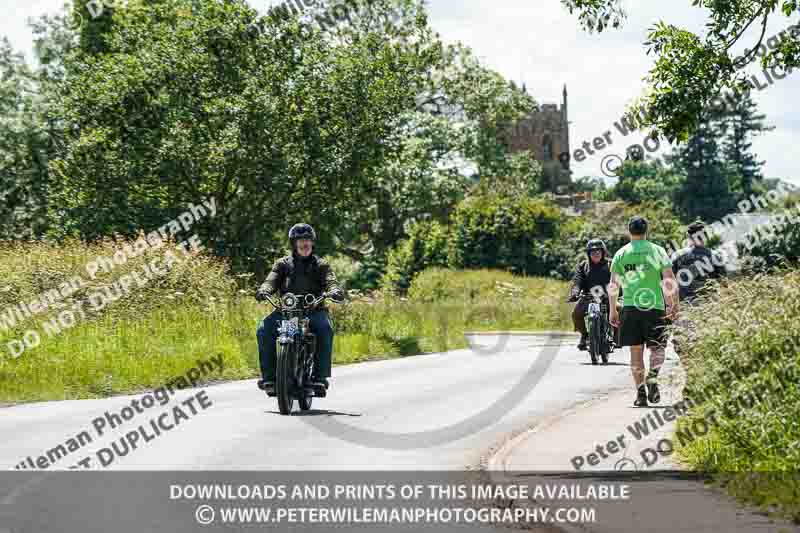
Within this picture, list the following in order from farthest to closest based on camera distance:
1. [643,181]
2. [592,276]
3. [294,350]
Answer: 1. [643,181]
2. [592,276]
3. [294,350]

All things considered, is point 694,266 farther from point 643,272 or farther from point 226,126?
point 226,126

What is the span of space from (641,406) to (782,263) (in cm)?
265

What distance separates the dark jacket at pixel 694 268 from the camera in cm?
1555

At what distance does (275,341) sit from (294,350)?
0.45 metres

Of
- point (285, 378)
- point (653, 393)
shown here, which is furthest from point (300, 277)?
point (653, 393)

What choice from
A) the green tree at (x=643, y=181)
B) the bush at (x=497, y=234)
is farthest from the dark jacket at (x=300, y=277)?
the green tree at (x=643, y=181)

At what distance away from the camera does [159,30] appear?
34.2m

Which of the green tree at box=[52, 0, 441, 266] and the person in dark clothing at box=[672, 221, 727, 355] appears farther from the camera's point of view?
the green tree at box=[52, 0, 441, 266]

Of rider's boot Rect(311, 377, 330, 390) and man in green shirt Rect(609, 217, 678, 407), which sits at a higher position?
man in green shirt Rect(609, 217, 678, 407)

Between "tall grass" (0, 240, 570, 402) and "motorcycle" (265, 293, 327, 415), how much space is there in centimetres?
455

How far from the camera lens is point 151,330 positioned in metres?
21.9

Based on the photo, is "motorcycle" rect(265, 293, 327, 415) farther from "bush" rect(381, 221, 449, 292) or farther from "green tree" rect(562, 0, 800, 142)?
"bush" rect(381, 221, 449, 292)

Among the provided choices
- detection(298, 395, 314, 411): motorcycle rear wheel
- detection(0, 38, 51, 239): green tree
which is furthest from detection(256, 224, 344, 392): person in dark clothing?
detection(0, 38, 51, 239): green tree

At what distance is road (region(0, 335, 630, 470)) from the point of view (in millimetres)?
11195
